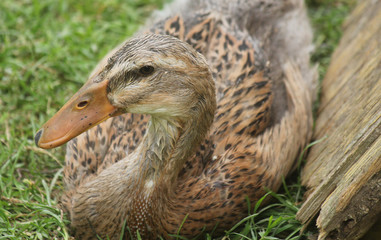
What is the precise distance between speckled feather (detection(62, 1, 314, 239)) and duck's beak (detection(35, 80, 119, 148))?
464 mm

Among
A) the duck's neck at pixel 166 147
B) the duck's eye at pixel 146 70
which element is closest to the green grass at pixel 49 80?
the duck's neck at pixel 166 147

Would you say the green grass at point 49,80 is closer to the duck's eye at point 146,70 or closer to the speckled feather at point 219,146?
the speckled feather at point 219,146

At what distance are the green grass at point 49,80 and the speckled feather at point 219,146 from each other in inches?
7.7

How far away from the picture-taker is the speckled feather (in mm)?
3223

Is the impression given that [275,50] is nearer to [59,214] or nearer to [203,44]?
[203,44]

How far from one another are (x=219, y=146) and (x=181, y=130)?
46 cm

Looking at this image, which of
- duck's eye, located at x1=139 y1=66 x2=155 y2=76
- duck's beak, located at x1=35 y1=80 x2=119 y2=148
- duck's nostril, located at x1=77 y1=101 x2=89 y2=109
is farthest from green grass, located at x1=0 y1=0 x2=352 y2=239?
duck's eye, located at x1=139 y1=66 x2=155 y2=76

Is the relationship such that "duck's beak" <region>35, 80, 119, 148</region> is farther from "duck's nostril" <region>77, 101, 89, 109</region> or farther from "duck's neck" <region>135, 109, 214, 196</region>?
"duck's neck" <region>135, 109, 214, 196</region>

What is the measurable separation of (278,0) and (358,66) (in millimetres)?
1024

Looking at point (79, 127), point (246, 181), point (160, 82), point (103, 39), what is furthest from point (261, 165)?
point (103, 39)

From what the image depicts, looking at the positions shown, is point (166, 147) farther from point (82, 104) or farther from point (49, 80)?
point (49, 80)

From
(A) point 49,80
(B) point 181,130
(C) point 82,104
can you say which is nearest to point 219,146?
(B) point 181,130

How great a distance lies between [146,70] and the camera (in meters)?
2.85

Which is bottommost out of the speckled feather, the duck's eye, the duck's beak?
the speckled feather
